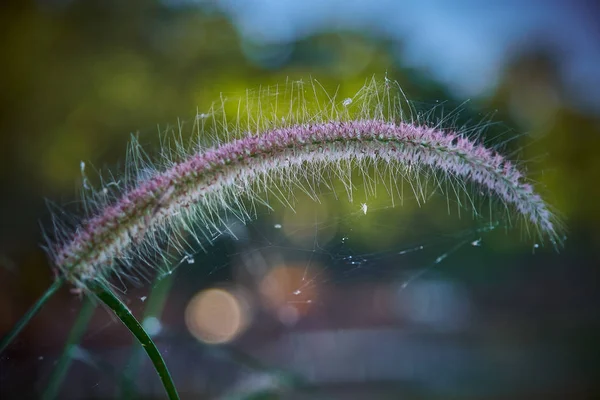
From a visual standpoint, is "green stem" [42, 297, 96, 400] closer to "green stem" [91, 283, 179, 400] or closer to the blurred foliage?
"green stem" [91, 283, 179, 400]

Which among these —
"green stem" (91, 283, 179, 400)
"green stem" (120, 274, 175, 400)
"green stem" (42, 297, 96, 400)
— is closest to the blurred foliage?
"green stem" (120, 274, 175, 400)

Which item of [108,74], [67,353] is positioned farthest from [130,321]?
[108,74]

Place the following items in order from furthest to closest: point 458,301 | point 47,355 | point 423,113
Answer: point 458,301 → point 47,355 → point 423,113

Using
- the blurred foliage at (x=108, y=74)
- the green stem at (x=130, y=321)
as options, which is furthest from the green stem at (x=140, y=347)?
the blurred foliage at (x=108, y=74)

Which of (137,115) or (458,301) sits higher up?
(137,115)

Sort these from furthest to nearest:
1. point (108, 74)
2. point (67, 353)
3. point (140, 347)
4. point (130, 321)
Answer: point (108, 74)
point (140, 347)
point (67, 353)
point (130, 321)

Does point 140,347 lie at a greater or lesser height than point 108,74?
lesser

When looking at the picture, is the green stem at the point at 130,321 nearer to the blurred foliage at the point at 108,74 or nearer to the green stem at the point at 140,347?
the green stem at the point at 140,347

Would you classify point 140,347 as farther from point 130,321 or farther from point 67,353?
point 130,321

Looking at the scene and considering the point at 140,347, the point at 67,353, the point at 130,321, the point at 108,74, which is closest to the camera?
the point at 130,321

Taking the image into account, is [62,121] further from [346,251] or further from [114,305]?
[114,305]

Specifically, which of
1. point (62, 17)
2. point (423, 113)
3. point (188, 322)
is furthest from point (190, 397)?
point (62, 17)
